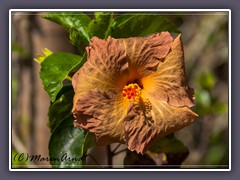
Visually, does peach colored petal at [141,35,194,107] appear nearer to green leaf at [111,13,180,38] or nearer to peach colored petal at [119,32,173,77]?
peach colored petal at [119,32,173,77]

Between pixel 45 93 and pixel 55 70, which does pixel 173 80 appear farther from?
pixel 45 93

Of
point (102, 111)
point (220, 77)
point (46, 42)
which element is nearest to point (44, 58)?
point (102, 111)

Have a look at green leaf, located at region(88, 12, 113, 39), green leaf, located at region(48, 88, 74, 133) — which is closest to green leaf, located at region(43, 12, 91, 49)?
green leaf, located at region(88, 12, 113, 39)

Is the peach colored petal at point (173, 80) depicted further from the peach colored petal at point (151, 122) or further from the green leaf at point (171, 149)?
the green leaf at point (171, 149)

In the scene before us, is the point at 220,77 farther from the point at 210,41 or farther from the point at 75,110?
the point at 75,110

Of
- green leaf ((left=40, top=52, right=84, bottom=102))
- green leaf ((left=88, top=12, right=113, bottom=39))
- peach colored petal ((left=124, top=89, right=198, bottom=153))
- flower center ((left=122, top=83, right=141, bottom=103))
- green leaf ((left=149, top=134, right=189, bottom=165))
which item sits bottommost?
green leaf ((left=149, top=134, right=189, bottom=165))
